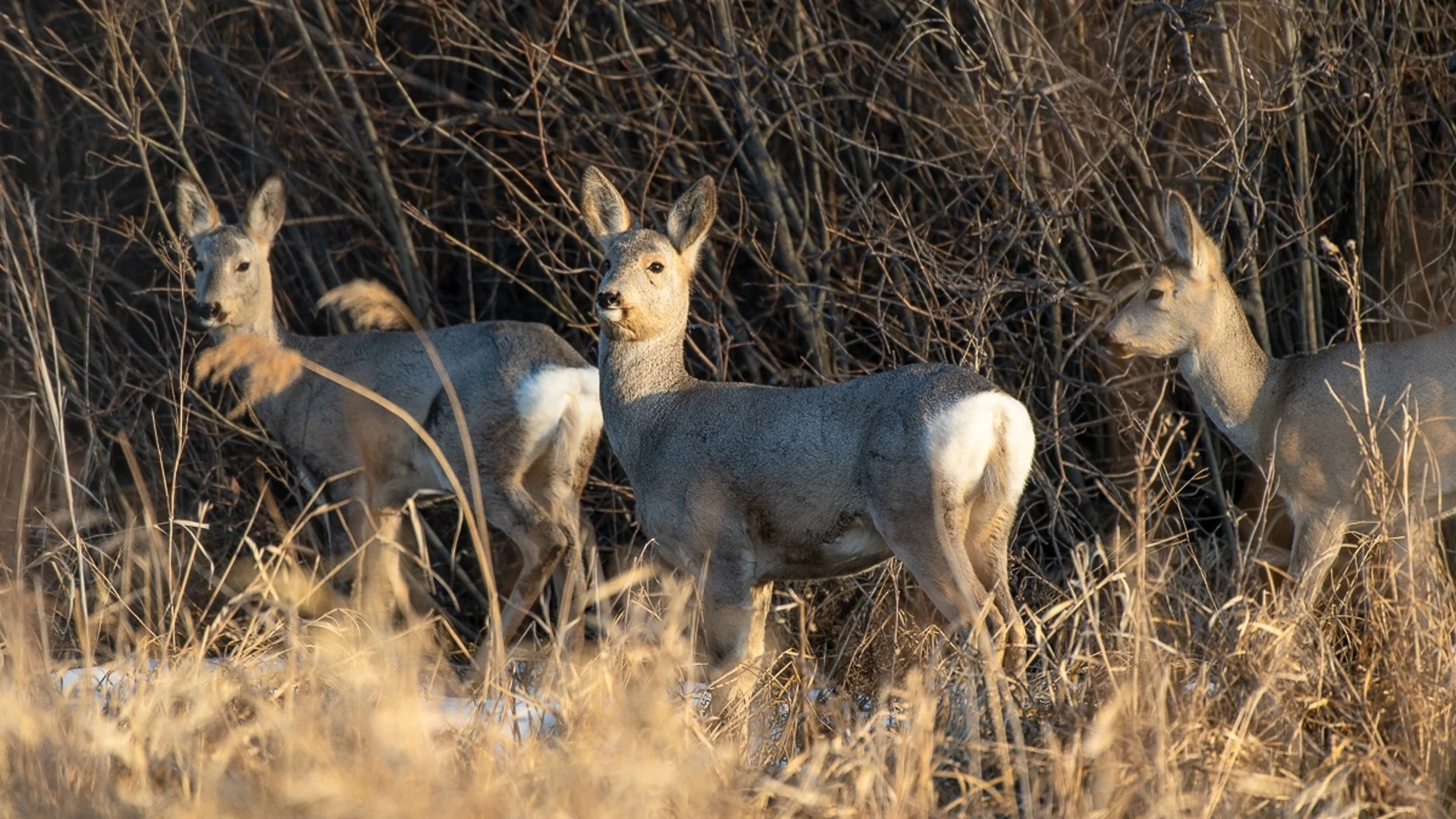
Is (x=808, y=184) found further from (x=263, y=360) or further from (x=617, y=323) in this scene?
(x=263, y=360)

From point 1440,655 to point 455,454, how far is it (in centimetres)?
457

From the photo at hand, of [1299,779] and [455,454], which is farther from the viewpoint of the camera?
[455,454]

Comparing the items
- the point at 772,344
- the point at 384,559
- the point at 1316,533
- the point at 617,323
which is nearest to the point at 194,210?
the point at 384,559

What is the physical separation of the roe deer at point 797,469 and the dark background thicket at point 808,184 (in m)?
0.93

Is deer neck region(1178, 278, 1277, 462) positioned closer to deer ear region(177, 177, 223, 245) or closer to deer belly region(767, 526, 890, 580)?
deer belly region(767, 526, 890, 580)

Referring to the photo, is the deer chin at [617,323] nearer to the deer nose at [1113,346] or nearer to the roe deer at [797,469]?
the roe deer at [797,469]

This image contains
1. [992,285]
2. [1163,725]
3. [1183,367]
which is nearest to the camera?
[1163,725]

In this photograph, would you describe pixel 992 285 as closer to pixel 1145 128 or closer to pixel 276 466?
pixel 1145 128

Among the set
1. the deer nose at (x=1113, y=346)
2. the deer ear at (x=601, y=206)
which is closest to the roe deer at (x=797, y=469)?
the deer ear at (x=601, y=206)

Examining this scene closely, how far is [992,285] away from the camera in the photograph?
6203mm

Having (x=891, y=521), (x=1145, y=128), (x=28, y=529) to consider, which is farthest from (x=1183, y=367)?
(x=28, y=529)

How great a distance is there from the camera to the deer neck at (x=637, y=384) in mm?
5789

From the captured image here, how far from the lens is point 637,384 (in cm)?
585

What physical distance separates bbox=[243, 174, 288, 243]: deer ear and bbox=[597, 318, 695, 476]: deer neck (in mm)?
2594
